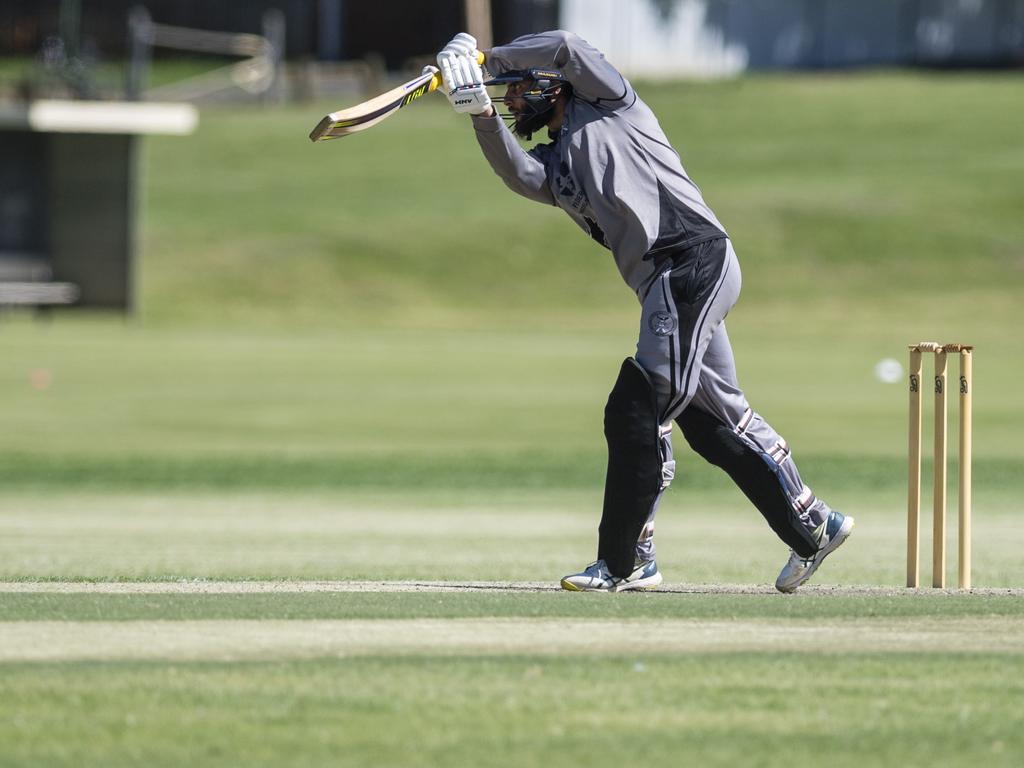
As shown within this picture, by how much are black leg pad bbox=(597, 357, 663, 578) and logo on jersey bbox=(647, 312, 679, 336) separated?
14 cm

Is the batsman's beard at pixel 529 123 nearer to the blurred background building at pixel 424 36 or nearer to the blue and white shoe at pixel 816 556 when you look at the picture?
the blue and white shoe at pixel 816 556

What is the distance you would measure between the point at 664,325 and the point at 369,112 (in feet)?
4.25

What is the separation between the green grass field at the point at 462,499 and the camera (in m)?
4.86

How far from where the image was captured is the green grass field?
4863 mm

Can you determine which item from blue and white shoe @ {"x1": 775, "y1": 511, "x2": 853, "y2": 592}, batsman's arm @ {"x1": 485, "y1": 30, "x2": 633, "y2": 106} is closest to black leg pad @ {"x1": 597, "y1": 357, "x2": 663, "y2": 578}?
blue and white shoe @ {"x1": 775, "y1": 511, "x2": 853, "y2": 592}

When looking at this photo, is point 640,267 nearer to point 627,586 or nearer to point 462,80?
point 462,80

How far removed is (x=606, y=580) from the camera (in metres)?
7.23

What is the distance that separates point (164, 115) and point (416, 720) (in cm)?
3648

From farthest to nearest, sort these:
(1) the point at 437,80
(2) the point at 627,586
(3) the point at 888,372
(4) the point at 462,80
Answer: (3) the point at 888,372 → (2) the point at 627,586 → (1) the point at 437,80 → (4) the point at 462,80

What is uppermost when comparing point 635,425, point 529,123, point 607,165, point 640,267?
point 529,123

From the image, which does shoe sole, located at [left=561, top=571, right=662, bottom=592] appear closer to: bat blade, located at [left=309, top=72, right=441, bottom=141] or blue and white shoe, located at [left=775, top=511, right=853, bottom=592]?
blue and white shoe, located at [left=775, top=511, right=853, bottom=592]

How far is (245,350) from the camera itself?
2817cm

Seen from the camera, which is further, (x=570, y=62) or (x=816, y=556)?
(x=816, y=556)

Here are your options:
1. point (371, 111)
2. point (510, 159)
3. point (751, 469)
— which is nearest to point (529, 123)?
point (510, 159)
